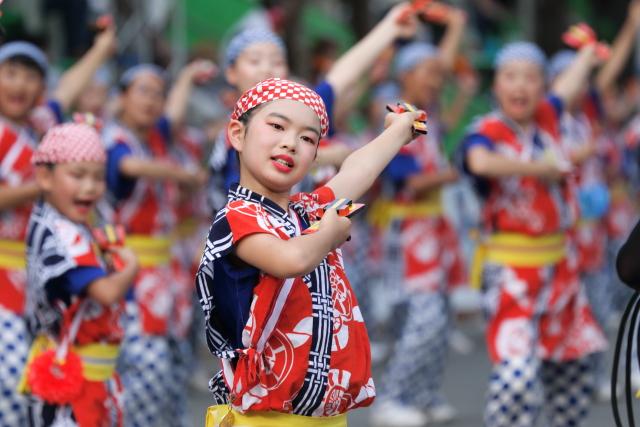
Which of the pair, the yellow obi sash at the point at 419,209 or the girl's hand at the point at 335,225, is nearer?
the girl's hand at the point at 335,225

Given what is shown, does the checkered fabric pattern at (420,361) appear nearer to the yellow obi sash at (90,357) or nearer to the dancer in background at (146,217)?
the dancer in background at (146,217)

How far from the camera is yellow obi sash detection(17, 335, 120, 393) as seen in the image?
165 inches

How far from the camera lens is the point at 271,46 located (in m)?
4.62

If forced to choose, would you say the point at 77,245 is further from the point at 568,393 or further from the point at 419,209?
the point at 419,209

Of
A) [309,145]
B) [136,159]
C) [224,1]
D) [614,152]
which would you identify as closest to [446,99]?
[224,1]

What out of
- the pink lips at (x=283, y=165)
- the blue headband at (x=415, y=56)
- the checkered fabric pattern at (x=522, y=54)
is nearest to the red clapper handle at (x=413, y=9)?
the checkered fabric pattern at (x=522, y=54)

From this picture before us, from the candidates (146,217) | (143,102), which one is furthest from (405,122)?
(143,102)

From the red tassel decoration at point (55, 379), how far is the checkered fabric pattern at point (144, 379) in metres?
1.38

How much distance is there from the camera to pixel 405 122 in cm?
327

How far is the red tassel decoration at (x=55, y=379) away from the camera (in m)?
4.04

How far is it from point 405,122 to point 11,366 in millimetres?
2278

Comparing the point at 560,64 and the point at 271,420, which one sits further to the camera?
the point at 560,64

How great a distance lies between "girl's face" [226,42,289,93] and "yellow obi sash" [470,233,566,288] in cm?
145

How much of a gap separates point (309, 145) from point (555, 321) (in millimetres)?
2721
